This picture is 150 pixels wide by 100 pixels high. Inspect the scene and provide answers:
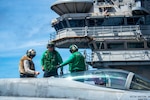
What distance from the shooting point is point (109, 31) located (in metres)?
49.7

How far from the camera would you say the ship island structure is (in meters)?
49.2

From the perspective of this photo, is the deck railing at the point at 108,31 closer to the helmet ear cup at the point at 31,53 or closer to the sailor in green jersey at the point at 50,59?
the sailor in green jersey at the point at 50,59

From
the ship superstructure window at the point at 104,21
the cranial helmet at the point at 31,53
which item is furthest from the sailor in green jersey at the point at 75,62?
the ship superstructure window at the point at 104,21

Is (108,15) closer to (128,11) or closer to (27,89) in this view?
(128,11)

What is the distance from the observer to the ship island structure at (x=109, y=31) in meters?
49.2

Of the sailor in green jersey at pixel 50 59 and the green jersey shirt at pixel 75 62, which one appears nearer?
the green jersey shirt at pixel 75 62

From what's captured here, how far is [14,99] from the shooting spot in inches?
371

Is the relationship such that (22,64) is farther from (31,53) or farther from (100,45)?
(100,45)

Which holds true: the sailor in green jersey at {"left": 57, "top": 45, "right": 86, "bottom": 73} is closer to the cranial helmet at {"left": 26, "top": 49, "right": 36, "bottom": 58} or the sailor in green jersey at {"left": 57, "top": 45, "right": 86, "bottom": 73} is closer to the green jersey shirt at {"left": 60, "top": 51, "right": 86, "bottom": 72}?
the green jersey shirt at {"left": 60, "top": 51, "right": 86, "bottom": 72}

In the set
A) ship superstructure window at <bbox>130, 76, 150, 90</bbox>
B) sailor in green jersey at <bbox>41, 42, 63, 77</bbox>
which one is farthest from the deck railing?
ship superstructure window at <bbox>130, 76, 150, 90</bbox>

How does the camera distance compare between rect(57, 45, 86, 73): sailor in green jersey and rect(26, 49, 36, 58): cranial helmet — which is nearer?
rect(26, 49, 36, 58): cranial helmet

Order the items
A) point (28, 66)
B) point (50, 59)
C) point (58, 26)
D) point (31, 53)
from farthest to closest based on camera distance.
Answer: point (58, 26) < point (50, 59) < point (31, 53) < point (28, 66)

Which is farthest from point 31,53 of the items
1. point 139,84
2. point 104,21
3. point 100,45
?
point 104,21

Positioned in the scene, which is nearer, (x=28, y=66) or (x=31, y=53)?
(x=28, y=66)
